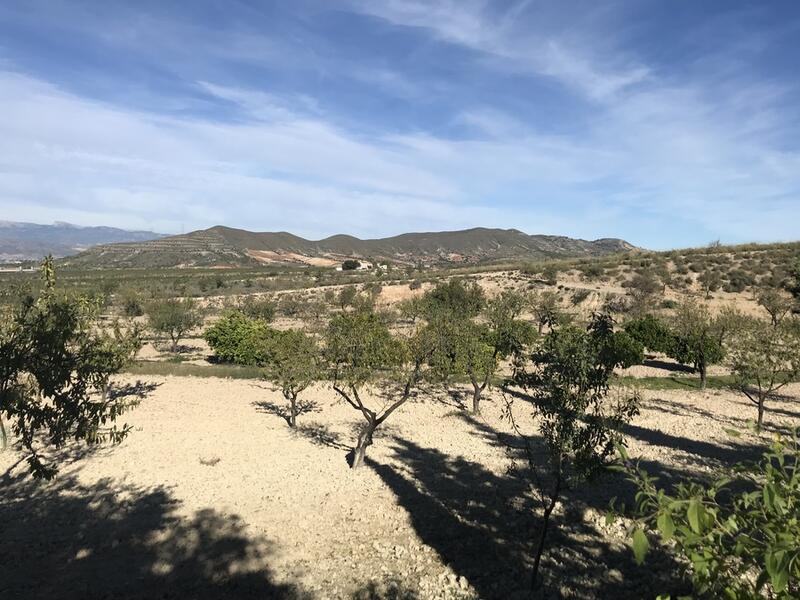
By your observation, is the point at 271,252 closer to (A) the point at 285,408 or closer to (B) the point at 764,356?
(A) the point at 285,408

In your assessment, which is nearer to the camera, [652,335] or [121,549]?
[121,549]

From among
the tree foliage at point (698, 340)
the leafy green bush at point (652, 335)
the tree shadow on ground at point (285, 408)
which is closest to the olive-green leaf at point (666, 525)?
the tree shadow on ground at point (285, 408)

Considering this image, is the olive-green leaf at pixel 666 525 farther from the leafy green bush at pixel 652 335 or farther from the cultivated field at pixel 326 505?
the leafy green bush at pixel 652 335

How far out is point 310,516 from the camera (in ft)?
41.5

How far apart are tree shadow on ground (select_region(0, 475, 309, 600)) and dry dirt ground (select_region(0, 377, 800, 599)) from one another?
4 cm

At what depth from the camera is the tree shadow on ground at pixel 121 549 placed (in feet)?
31.9

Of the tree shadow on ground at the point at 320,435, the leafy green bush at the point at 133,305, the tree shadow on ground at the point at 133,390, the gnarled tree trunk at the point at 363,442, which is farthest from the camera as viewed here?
the leafy green bush at the point at 133,305

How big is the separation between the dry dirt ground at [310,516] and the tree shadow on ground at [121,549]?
4 cm

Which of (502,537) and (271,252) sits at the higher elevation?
(271,252)

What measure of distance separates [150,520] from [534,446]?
12.8 meters

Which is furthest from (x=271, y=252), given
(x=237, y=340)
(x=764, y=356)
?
(x=764, y=356)

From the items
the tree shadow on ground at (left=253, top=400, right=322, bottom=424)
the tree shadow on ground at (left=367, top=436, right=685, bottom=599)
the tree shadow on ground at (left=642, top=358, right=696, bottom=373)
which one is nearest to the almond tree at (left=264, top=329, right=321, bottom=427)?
the tree shadow on ground at (left=253, top=400, right=322, bottom=424)

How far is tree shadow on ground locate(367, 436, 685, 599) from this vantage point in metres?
9.89

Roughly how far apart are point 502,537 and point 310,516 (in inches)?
191
